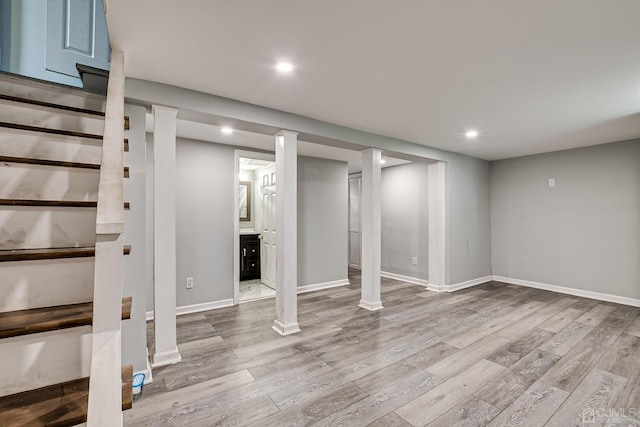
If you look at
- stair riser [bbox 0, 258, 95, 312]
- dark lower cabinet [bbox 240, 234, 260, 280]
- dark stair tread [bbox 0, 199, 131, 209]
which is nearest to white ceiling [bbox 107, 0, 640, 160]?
dark stair tread [bbox 0, 199, 131, 209]

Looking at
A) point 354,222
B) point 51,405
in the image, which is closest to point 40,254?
point 51,405

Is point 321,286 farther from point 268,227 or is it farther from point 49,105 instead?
point 49,105

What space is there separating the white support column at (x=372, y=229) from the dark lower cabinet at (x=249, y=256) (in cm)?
243

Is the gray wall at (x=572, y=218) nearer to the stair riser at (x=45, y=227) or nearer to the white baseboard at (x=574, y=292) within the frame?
the white baseboard at (x=574, y=292)

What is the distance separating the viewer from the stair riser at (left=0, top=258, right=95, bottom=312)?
1177mm

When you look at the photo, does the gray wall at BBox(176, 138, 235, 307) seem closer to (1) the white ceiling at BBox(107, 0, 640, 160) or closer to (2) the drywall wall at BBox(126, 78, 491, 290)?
(2) the drywall wall at BBox(126, 78, 491, 290)

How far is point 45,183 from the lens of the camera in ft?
5.10

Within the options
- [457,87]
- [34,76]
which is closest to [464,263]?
[457,87]

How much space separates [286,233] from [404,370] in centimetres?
165

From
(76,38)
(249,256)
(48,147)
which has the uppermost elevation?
(76,38)

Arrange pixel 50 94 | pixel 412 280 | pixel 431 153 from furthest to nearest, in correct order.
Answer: pixel 412 280
pixel 431 153
pixel 50 94

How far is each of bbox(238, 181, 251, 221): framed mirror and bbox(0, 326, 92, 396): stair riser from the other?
481 cm

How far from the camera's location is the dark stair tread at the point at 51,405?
909 millimetres

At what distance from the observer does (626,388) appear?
Result: 2143mm
